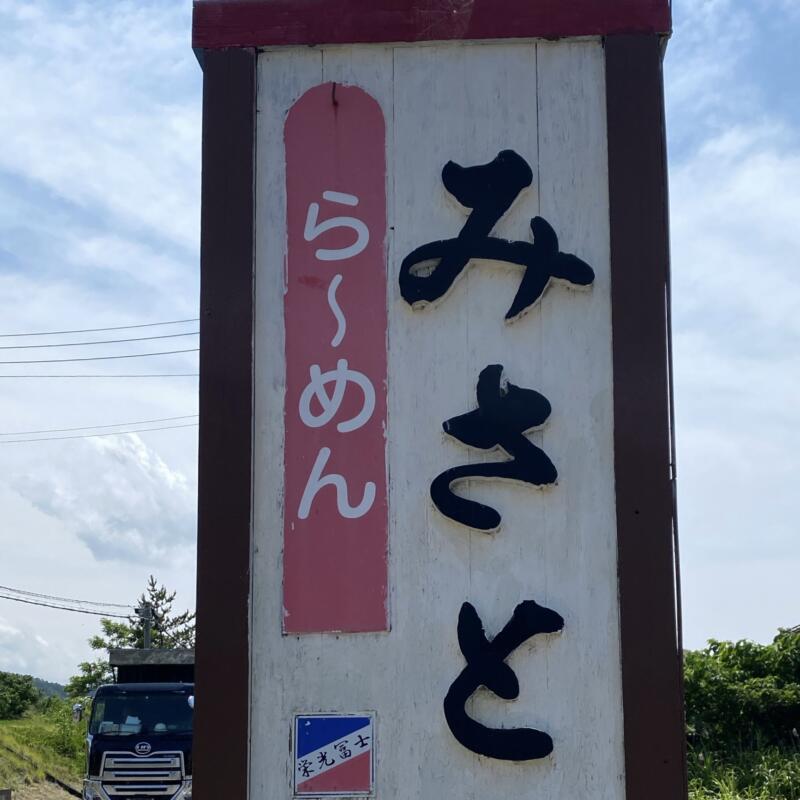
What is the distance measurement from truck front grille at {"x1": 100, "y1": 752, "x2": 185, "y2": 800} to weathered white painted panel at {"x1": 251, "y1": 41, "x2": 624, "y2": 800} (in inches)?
484

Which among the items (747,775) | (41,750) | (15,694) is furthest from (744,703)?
(15,694)

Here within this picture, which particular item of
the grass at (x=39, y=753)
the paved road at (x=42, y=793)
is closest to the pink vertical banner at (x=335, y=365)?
the paved road at (x=42, y=793)

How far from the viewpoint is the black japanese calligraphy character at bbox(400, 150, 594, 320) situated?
4.86 m

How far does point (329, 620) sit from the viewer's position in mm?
4684

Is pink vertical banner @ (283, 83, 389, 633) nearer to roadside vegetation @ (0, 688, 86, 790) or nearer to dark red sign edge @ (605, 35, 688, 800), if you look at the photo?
dark red sign edge @ (605, 35, 688, 800)

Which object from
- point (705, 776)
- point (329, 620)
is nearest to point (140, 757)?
point (705, 776)

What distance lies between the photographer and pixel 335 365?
4879mm

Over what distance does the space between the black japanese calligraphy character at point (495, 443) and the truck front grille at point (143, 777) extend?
41.6 ft

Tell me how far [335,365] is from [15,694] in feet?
114

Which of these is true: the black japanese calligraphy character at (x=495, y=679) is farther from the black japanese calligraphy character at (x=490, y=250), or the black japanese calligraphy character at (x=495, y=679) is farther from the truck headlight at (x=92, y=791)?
the truck headlight at (x=92, y=791)

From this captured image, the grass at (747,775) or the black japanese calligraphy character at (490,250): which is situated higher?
the black japanese calligraphy character at (490,250)

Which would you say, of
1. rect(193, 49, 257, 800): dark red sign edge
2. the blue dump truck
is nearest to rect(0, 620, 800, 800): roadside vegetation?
the blue dump truck

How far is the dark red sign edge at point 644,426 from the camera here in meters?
Answer: 4.53

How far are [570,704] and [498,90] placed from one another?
8.43 ft
